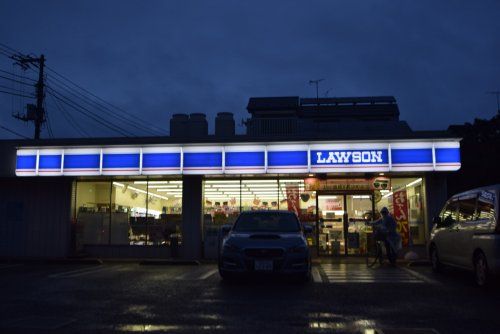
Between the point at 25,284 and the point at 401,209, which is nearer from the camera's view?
the point at 25,284

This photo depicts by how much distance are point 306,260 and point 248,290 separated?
1.32 m

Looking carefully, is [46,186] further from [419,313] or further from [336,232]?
[419,313]

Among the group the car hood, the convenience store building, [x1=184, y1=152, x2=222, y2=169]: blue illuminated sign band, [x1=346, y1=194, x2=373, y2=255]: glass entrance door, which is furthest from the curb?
[x1=184, y1=152, x2=222, y2=169]: blue illuminated sign band

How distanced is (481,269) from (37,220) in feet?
49.9

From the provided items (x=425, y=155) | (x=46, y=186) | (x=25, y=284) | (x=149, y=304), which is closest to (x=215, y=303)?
(x=149, y=304)

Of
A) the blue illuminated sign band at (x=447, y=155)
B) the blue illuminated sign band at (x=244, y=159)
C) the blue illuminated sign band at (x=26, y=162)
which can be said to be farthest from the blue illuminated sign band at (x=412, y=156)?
the blue illuminated sign band at (x=26, y=162)

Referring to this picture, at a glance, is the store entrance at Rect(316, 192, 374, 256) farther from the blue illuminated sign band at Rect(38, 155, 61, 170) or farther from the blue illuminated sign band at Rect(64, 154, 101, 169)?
the blue illuminated sign band at Rect(38, 155, 61, 170)

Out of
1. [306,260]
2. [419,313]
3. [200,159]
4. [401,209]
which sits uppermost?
[200,159]

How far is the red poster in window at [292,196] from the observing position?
18.5m

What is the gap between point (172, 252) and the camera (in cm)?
1812

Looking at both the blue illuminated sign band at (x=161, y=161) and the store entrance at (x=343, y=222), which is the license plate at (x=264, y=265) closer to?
the blue illuminated sign band at (x=161, y=161)

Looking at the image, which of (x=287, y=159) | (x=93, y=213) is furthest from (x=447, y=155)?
(x=93, y=213)

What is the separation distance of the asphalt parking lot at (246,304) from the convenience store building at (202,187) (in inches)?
205

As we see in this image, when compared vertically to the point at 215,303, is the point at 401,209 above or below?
above
